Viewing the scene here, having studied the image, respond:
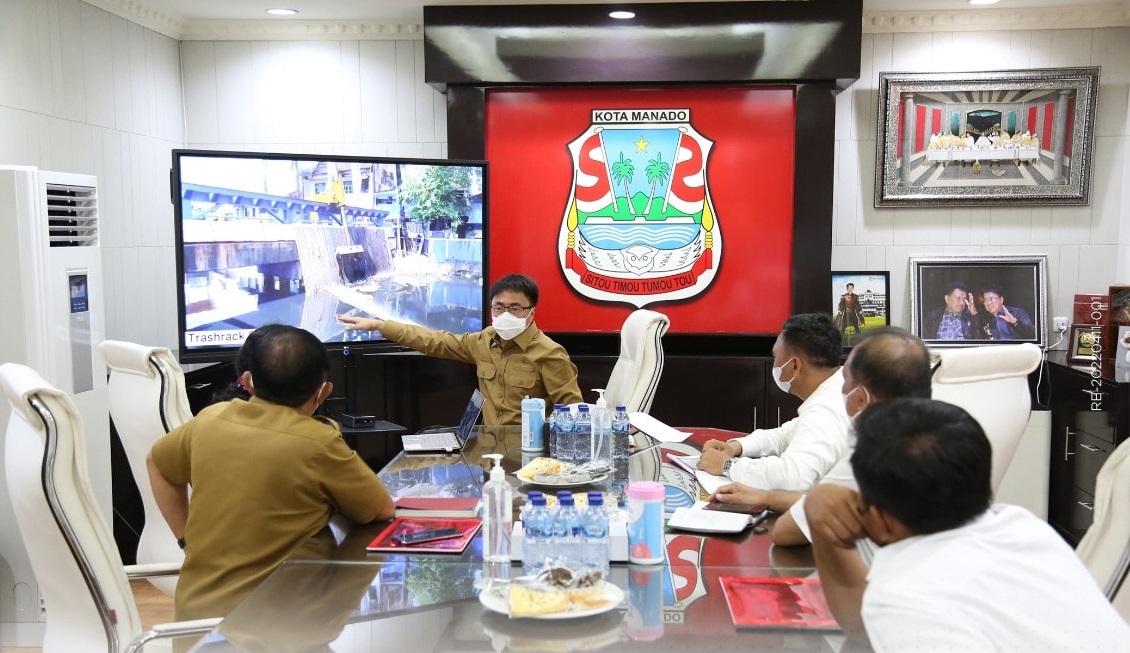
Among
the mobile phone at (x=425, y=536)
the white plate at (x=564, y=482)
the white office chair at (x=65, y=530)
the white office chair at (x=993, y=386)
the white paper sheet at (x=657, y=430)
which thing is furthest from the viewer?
the white paper sheet at (x=657, y=430)

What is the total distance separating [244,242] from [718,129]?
8.17ft

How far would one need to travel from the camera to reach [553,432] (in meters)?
3.08

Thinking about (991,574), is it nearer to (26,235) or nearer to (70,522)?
(70,522)

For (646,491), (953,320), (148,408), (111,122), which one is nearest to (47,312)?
(148,408)

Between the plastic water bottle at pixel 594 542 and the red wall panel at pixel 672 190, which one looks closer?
the plastic water bottle at pixel 594 542

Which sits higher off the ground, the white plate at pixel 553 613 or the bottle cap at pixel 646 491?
the bottle cap at pixel 646 491

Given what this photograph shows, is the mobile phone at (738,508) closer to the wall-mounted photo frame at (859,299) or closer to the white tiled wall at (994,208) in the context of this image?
the wall-mounted photo frame at (859,299)

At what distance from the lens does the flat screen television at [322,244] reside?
14.0ft

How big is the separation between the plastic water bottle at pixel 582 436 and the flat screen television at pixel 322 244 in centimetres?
198

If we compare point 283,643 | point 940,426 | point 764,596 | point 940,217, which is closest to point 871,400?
point 764,596

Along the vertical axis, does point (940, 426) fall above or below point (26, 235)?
below

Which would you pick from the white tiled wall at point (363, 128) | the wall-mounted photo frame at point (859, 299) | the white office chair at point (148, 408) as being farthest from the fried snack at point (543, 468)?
the wall-mounted photo frame at point (859, 299)

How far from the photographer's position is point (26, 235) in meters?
3.39

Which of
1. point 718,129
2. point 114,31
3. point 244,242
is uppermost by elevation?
point 114,31
